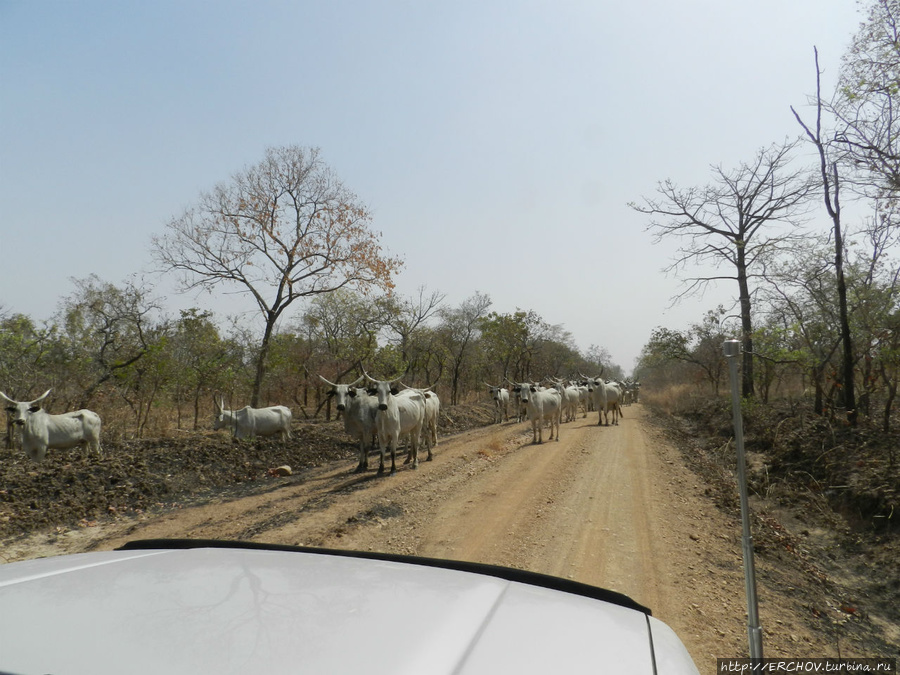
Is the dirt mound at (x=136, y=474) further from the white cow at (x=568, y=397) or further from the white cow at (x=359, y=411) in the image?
the white cow at (x=568, y=397)

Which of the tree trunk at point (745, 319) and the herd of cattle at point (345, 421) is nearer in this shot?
the herd of cattle at point (345, 421)

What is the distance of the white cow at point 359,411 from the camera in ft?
40.8

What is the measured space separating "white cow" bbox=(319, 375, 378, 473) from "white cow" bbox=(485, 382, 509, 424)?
11.8 metres

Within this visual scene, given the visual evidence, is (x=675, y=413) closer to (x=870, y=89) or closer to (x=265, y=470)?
(x=870, y=89)

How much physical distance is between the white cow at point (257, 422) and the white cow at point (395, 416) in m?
5.22

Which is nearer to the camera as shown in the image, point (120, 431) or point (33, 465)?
point (33, 465)

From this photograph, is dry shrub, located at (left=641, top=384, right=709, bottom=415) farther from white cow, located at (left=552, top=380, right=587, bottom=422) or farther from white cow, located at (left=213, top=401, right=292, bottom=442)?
white cow, located at (left=213, top=401, right=292, bottom=442)

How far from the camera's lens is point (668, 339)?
27.6 metres

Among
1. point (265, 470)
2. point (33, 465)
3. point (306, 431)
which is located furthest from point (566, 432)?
point (33, 465)

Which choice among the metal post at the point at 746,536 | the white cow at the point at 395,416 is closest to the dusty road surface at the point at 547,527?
the white cow at the point at 395,416

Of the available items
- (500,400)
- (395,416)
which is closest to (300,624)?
(395,416)

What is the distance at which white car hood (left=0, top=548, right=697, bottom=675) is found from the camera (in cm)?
140

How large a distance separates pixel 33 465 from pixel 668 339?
2725 centimetres

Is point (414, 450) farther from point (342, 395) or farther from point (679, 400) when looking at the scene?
point (679, 400)
